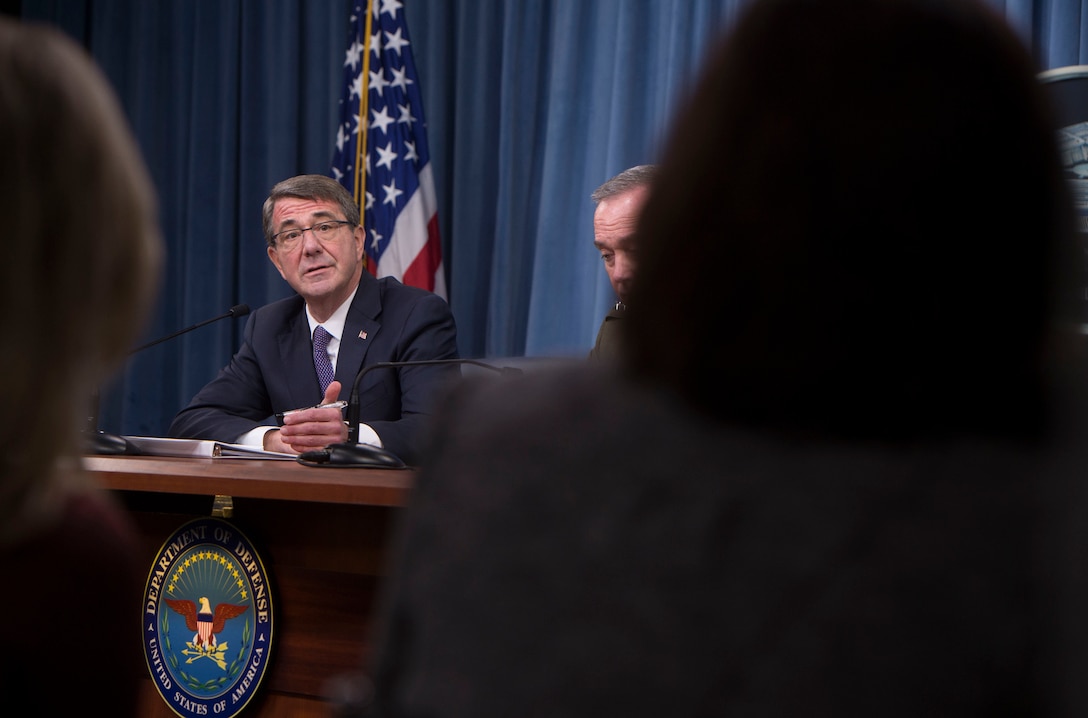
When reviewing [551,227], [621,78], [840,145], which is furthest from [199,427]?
[840,145]

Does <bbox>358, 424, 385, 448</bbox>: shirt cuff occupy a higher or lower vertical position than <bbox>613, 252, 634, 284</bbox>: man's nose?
lower

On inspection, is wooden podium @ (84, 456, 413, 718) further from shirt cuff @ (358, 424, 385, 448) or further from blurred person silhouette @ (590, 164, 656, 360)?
blurred person silhouette @ (590, 164, 656, 360)

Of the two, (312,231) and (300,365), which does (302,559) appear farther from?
(312,231)

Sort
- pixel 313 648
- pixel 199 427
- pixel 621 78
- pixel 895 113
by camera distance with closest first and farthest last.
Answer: pixel 895 113 < pixel 313 648 < pixel 199 427 < pixel 621 78

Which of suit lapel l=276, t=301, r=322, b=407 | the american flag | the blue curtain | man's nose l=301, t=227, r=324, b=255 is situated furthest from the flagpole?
suit lapel l=276, t=301, r=322, b=407

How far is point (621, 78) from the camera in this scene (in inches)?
A: 163

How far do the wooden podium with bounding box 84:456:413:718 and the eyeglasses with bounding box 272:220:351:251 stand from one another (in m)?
1.60

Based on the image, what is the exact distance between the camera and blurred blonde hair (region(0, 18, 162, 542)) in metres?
0.69

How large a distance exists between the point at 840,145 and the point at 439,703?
1.41 ft

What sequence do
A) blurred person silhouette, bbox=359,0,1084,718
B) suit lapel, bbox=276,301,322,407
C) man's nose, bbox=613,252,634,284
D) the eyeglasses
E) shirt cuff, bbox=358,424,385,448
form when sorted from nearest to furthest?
blurred person silhouette, bbox=359,0,1084,718 → shirt cuff, bbox=358,424,385,448 → man's nose, bbox=613,252,634,284 → suit lapel, bbox=276,301,322,407 → the eyeglasses

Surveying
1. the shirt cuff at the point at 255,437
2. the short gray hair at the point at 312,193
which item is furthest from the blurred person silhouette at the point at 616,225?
the shirt cuff at the point at 255,437

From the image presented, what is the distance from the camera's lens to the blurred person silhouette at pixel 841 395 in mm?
615

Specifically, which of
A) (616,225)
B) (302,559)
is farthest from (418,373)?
(302,559)

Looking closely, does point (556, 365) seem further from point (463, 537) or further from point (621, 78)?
point (621, 78)
